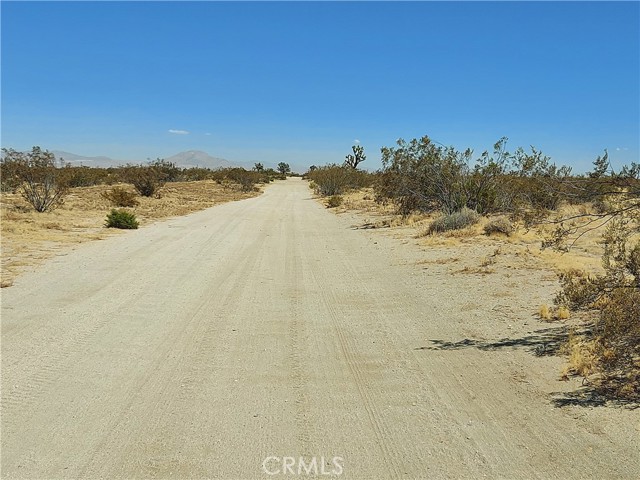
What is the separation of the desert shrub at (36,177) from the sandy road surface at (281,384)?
15.5 meters

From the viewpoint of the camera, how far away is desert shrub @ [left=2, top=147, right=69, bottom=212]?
24250mm

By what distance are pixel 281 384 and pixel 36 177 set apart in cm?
2329

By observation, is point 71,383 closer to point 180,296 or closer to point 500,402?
point 180,296

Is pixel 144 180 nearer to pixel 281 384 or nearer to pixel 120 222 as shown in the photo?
pixel 120 222

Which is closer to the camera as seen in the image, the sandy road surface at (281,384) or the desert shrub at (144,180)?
the sandy road surface at (281,384)

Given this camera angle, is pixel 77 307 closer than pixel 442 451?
No

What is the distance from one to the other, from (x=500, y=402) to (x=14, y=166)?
83.7ft

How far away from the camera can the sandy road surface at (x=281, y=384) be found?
4062 mm

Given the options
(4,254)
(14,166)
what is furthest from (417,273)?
(14,166)

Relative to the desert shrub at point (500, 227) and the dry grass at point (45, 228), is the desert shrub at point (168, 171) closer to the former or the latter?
the dry grass at point (45, 228)

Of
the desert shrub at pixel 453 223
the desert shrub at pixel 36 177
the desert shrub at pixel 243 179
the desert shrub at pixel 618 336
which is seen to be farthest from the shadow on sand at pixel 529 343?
the desert shrub at pixel 243 179

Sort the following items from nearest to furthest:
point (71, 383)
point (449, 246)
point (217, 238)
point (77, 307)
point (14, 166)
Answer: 1. point (71, 383)
2. point (77, 307)
3. point (449, 246)
4. point (217, 238)
5. point (14, 166)

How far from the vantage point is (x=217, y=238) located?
1728 centimetres

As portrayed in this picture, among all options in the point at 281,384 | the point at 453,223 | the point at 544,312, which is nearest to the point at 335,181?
the point at 453,223
